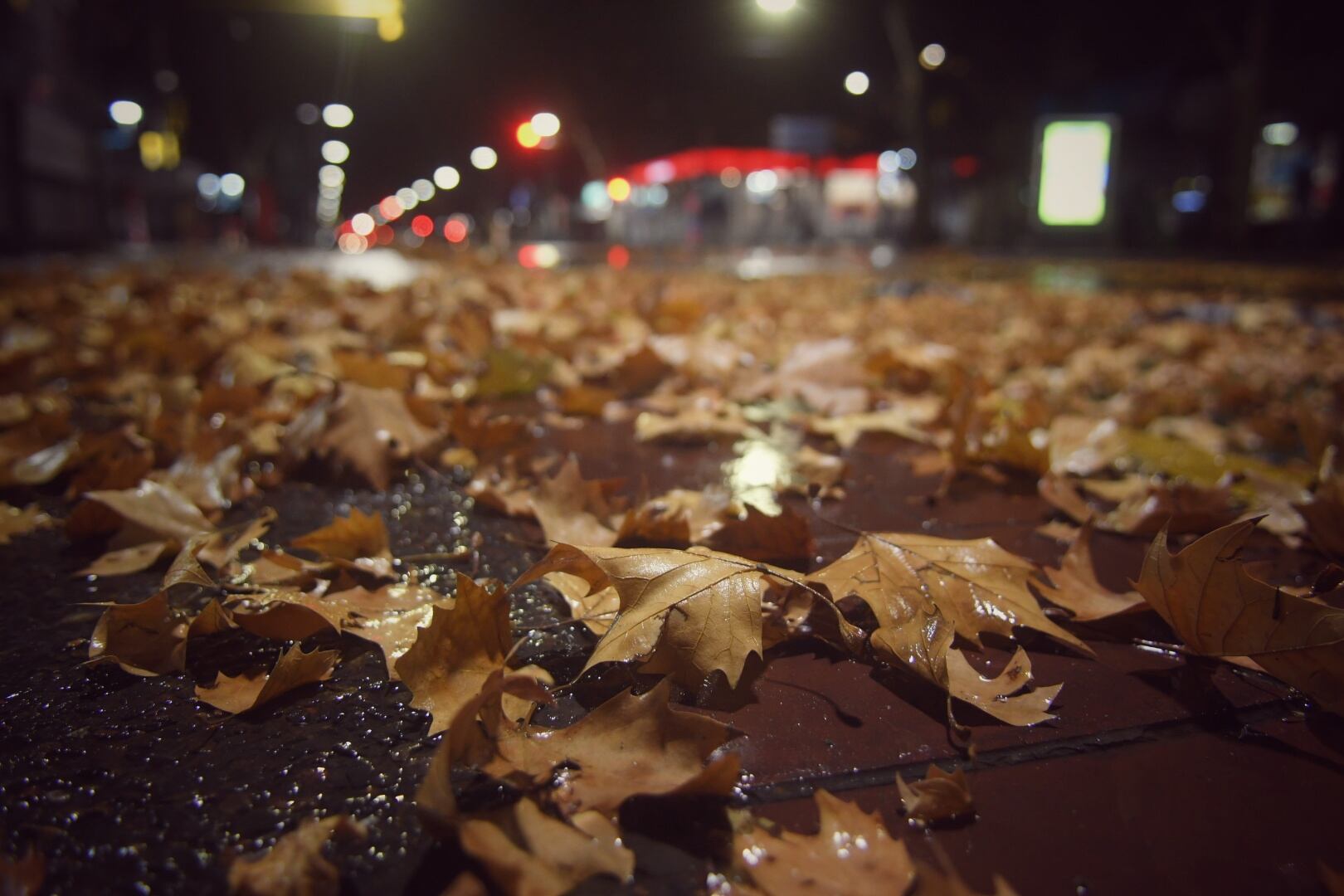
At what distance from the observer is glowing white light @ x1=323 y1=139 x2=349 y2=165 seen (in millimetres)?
59312

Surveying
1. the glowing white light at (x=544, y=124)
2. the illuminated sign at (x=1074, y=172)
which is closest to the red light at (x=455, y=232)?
the glowing white light at (x=544, y=124)

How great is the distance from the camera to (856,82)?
19.6 meters

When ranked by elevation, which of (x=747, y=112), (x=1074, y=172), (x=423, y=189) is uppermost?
(x=423, y=189)

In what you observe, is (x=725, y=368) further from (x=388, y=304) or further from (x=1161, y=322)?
(x=1161, y=322)

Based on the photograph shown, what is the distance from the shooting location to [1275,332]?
17.8 ft

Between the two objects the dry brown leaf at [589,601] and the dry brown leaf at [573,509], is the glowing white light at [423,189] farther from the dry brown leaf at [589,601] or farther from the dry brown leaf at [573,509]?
the dry brown leaf at [589,601]

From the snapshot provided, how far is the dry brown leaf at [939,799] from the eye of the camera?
2.79 feet

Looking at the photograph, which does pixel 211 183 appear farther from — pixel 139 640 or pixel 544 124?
pixel 139 640

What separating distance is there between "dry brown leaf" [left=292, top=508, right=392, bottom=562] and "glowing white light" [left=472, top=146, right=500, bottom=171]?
4452cm

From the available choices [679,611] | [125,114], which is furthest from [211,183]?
[679,611]

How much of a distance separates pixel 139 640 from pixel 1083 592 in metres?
1.45

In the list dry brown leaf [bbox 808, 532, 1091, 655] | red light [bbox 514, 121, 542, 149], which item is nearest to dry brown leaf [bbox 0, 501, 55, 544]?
dry brown leaf [bbox 808, 532, 1091, 655]

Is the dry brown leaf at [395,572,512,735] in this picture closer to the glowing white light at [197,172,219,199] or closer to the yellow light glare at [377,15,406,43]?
the yellow light glare at [377,15,406,43]

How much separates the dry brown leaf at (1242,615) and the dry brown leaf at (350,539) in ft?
4.04
